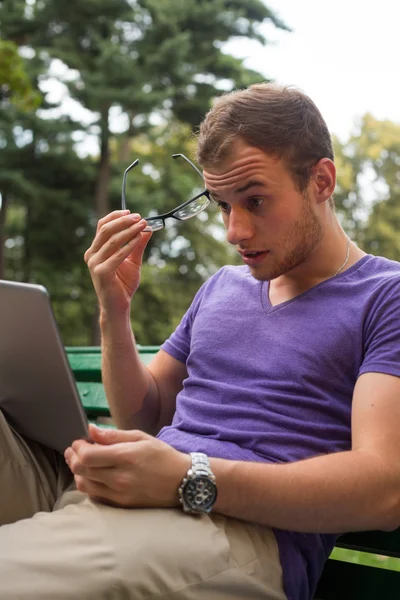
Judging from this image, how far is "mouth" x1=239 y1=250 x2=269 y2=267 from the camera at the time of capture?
66.6 inches

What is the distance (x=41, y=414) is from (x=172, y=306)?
48.8 ft

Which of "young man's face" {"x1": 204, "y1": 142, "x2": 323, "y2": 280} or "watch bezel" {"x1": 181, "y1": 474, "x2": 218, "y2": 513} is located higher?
"young man's face" {"x1": 204, "y1": 142, "x2": 323, "y2": 280}

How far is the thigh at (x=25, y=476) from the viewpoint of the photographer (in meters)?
1.64

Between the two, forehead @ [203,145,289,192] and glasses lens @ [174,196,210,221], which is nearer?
forehead @ [203,145,289,192]

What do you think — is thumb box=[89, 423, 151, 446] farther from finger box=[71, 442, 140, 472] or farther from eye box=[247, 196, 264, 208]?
eye box=[247, 196, 264, 208]

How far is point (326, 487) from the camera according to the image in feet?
4.29

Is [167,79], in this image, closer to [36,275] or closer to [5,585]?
[36,275]

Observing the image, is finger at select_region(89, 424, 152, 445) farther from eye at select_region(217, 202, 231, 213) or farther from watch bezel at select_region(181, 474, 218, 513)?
eye at select_region(217, 202, 231, 213)

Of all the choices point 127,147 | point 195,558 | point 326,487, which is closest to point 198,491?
point 195,558

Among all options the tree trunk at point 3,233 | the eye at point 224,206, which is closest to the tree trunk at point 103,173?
the tree trunk at point 3,233

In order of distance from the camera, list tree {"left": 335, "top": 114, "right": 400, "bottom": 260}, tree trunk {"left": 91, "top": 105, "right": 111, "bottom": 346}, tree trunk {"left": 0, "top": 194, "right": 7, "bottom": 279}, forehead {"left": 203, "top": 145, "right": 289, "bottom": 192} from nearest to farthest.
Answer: forehead {"left": 203, "top": 145, "right": 289, "bottom": 192} < tree trunk {"left": 0, "top": 194, "right": 7, "bottom": 279} < tree trunk {"left": 91, "top": 105, "right": 111, "bottom": 346} < tree {"left": 335, "top": 114, "right": 400, "bottom": 260}

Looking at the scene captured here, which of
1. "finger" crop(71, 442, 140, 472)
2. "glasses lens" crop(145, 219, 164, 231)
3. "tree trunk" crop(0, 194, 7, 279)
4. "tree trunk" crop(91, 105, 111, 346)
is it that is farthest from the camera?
"tree trunk" crop(91, 105, 111, 346)

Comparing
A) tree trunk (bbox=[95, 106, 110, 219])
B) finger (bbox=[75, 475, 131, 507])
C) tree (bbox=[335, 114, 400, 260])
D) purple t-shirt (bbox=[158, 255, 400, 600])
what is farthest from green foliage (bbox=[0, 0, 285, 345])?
finger (bbox=[75, 475, 131, 507])

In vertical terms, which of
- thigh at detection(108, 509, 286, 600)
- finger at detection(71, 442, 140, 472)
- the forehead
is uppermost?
the forehead
